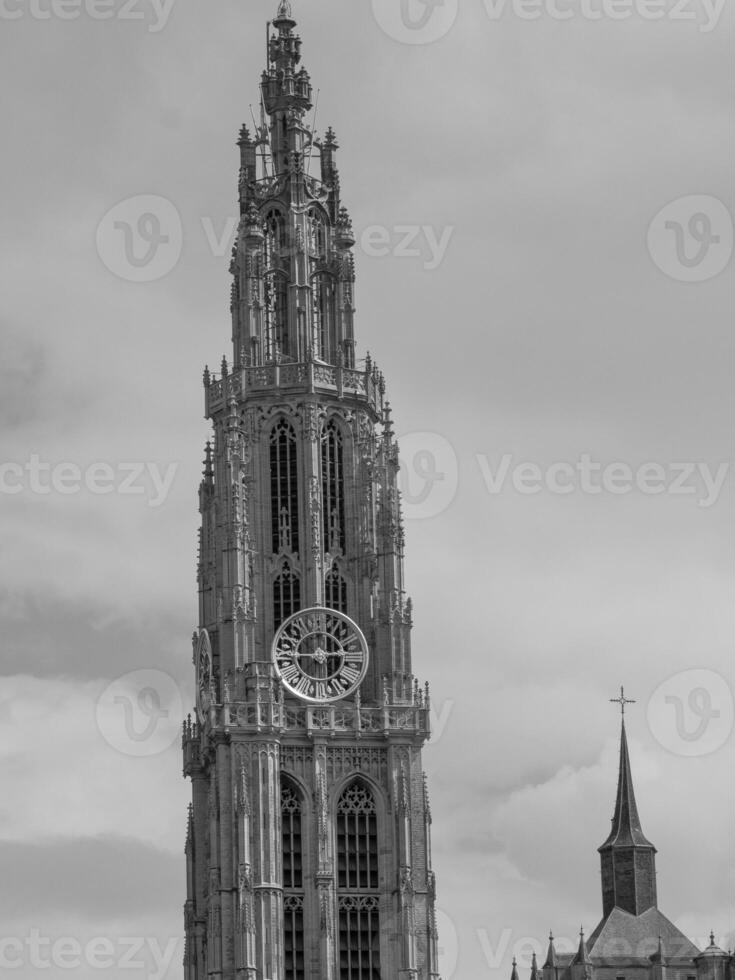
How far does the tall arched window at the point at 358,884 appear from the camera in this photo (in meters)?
196

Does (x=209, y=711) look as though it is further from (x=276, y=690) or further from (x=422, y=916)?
(x=422, y=916)

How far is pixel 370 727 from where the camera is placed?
199 m

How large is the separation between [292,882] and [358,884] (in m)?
Result: 3.63

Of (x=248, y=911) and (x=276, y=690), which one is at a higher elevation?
(x=276, y=690)

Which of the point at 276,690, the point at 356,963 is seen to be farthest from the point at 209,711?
the point at 356,963

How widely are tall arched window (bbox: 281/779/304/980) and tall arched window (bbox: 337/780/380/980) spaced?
212 centimetres

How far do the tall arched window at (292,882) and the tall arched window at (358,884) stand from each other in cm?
212

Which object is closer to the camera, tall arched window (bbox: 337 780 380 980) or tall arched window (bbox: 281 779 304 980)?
tall arched window (bbox: 281 779 304 980)

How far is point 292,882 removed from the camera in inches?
7736

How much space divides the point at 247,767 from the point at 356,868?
318 inches

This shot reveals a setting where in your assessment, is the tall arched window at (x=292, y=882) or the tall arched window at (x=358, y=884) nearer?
the tall arched window at (x=292, y=882)

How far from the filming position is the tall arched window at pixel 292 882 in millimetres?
195000

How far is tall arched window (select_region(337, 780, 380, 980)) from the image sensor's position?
195750mm

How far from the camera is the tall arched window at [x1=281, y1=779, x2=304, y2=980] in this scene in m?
195
